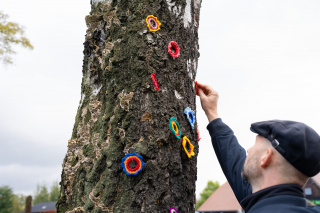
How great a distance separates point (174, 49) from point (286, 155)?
101 cm

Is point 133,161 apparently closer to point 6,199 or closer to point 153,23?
point 153,23

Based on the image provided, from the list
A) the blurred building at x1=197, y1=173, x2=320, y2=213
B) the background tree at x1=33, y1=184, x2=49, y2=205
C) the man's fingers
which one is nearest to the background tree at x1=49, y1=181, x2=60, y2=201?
the background tree at x1=33, y1=184, x2=49, y2=205

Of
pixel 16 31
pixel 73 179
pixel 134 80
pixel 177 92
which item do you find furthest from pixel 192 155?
pixel 16 31

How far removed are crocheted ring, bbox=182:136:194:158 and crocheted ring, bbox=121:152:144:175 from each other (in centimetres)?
33

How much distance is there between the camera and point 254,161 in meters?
1.79

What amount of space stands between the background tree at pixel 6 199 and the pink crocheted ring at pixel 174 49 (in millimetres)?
27208

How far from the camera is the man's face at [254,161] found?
5.79 ft

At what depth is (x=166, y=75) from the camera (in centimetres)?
212

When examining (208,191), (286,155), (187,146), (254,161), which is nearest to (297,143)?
(286,155)

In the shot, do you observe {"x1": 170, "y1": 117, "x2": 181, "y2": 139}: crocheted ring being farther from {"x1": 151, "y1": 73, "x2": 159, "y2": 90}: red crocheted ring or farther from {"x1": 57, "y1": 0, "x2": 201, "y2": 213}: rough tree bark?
{"x1": 151, "y1": 73, "x2": 159, "y2": 90}: red crocheted ring

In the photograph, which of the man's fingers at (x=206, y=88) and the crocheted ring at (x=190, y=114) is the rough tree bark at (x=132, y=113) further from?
the man's fingers at (x=206, y=88)

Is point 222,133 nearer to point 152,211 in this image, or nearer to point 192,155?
point 192,155

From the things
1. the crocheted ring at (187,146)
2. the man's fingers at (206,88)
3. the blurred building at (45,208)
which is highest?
Answer: the man's fingers at (206,88)

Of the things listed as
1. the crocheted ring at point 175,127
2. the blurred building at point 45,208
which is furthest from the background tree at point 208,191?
the crocheted ring at point 175,127
